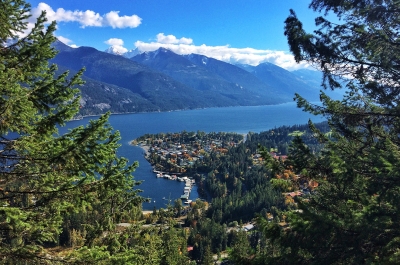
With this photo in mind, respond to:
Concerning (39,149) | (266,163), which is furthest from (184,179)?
(39,149)

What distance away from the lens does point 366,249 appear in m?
3.22

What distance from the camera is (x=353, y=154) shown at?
458 cm

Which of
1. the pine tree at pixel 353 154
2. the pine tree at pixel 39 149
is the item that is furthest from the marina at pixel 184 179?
the pine tree at pixel 39 149

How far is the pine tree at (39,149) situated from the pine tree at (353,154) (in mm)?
2343

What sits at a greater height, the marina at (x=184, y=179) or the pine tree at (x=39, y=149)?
the pine tree at (x=39, y=149)

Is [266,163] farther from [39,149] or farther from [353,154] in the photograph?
[39,149]

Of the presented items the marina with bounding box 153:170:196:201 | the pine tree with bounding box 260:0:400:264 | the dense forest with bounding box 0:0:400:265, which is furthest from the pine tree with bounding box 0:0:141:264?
the marina with bounding box 153:170:196:201

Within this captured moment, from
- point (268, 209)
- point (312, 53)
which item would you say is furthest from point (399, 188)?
point (268, 209)

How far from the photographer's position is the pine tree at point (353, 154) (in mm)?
3145

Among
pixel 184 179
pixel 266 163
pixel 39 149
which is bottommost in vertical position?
pixel 184 179

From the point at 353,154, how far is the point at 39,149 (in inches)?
177

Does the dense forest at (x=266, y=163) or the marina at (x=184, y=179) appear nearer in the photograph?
the dense forest at (x=266, y=163)

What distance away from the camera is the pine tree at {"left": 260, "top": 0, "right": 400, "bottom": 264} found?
314cm

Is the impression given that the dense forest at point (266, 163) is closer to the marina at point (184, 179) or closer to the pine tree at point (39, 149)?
the pine tree at point (39, 149)
